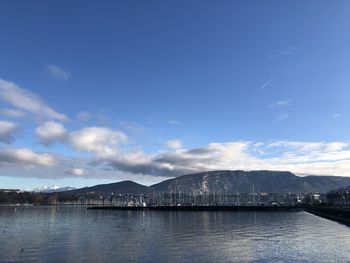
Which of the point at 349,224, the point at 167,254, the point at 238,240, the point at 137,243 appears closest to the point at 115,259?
the point at 167,254

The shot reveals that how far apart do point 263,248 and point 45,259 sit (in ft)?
90.7

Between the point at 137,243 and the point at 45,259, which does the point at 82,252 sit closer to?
the point at 45,259

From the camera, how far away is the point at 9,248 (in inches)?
2032

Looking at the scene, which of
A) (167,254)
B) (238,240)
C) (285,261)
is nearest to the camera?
(285,261)

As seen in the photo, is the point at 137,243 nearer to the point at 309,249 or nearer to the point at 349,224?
the point at 309,249

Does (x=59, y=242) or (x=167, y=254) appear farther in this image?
(x=59, y=242)

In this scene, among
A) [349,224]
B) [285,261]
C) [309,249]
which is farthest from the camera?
[349,224]

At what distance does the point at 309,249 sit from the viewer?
168 ft

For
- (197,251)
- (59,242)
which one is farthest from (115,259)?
(59,242)

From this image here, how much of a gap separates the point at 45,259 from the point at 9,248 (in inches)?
478

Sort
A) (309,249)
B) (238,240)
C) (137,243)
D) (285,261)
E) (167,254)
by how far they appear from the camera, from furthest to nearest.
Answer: (238,240) → (137,243) → (309,249) → (167,254) → (285,261)

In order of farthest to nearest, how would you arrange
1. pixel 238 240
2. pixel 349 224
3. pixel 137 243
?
pixel 349 224 → pixel 238 240 → pixel 137 243

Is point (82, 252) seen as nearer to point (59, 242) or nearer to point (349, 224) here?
point (59, 242)

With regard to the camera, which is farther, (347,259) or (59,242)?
(59,242)
